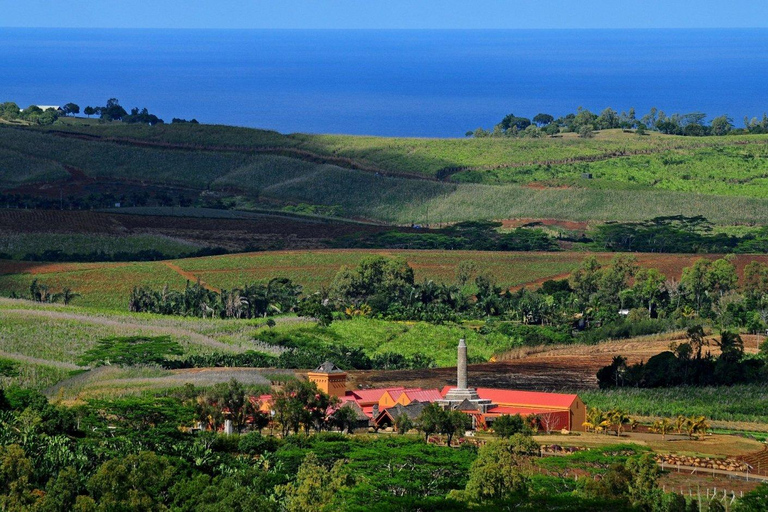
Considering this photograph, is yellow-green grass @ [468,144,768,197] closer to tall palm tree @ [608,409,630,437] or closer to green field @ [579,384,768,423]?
green field @ [579,384,768,423]

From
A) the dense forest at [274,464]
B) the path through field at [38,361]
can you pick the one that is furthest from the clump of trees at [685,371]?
the path through field at [38,361]

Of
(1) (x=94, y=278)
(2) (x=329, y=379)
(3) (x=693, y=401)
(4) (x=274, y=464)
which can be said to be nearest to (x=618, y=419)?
(3) (x=693, y=401)

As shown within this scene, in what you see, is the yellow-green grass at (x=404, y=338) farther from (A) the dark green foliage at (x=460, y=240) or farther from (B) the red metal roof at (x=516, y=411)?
(A) the dark green foliage at (x=460, y=240)

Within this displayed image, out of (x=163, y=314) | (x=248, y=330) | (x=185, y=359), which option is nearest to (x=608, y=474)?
(x=185, y=359)

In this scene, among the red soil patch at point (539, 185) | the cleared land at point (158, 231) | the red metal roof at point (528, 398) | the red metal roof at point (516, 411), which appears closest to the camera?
the red metal roof at point (516, 411)

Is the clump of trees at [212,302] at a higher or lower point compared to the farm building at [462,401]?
higher

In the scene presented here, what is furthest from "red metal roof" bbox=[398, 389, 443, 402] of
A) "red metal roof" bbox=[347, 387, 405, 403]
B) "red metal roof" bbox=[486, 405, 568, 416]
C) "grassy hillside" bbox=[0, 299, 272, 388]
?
"grassy hillside" bbox=[0, 299, 272, 388]
